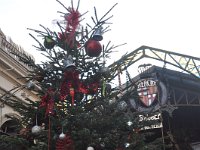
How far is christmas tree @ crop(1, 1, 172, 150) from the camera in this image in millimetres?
5742

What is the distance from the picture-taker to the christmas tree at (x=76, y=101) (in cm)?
574

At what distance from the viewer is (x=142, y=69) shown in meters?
13.9

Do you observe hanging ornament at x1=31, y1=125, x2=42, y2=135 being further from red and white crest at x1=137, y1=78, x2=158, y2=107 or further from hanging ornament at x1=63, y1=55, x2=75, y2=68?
red and white crest at x1=137, y1=78, x2=158, y2=107

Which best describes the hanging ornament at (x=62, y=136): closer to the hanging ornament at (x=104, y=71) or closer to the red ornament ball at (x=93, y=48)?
the hanging ornament at (x=104, y=71)

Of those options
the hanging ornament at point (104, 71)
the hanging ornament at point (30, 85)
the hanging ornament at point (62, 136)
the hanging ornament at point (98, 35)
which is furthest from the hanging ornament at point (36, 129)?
the hanging ornament at point (98, 35)

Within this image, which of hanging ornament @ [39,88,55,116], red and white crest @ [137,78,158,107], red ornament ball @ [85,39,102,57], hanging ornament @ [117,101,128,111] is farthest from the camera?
red and white crest @ [137,78,158,107]

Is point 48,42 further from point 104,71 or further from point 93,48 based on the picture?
point 104,71

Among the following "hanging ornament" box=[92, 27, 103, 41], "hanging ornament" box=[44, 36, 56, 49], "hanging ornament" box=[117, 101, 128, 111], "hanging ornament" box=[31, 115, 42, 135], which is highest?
"hanging ornament" box=[92, 27, 103, 41]

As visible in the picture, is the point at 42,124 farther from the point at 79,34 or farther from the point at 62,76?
the point at 79,34

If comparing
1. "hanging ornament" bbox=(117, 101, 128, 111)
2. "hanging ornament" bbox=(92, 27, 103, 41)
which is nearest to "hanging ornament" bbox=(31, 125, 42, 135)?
"hanging ornament" bbox=(117, 101, 128, 111)

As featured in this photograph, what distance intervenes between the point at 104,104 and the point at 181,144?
8.43m

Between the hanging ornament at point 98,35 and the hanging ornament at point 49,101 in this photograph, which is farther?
the hanging ornament at point 98,35

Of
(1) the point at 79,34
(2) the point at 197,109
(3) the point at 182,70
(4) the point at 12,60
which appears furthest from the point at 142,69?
(1) the point at 79,34

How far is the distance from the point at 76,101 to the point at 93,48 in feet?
3.48
